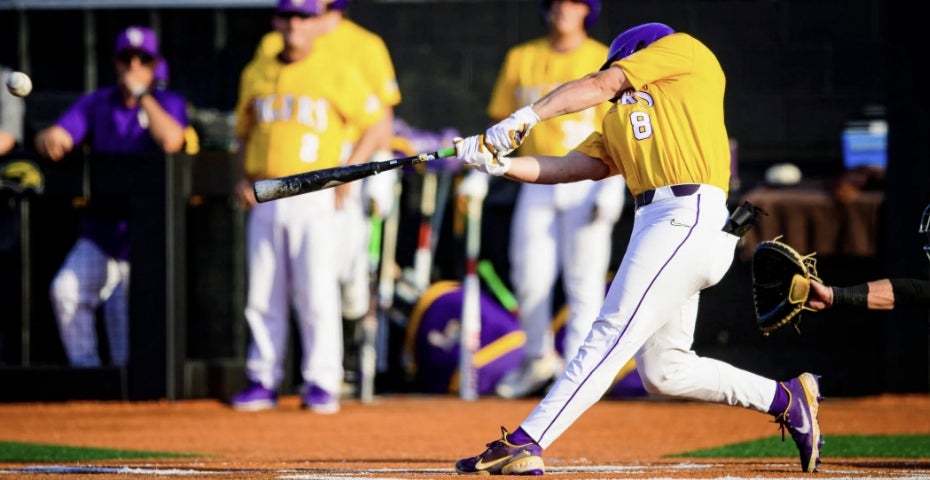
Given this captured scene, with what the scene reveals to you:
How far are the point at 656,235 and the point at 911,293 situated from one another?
3.17 ft

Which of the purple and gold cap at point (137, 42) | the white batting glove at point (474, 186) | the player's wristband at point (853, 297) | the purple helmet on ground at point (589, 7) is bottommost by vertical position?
the player's wristband at point (853, 297)

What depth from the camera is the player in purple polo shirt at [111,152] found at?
906cm

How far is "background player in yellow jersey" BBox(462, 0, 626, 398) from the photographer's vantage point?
8.87 meters

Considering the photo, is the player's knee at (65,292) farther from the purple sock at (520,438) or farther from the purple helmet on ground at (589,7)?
the purple sock at (520,438)

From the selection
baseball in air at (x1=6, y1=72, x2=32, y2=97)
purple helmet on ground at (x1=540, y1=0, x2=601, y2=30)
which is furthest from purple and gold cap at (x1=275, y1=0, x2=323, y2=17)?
baseball in air at (x1=6, y1=72, x2=32, y2=97)

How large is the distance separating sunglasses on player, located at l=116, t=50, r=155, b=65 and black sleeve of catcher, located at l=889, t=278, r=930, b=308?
5.04m

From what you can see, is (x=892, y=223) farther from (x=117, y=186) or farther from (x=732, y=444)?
(x=117, y=186)

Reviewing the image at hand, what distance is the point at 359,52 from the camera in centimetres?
888

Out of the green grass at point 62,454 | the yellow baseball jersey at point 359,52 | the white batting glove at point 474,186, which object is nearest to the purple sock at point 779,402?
the green grass at point 62,454

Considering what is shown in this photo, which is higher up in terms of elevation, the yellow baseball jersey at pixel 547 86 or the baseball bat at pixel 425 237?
the yellow baseball jersey at pixel 547 86

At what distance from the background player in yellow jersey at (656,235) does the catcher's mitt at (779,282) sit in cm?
25

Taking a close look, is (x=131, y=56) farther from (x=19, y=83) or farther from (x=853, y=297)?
(x=853, y=297)

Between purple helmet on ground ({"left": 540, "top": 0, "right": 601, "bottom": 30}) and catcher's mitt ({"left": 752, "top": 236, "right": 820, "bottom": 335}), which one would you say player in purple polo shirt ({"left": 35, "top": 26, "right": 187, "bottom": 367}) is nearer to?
purple helmet on ground ({"left": 540, "top": 0, "right": 601, "bottom": 30})

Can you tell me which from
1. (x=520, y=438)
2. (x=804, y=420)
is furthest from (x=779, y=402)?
(x=520, y=438)
